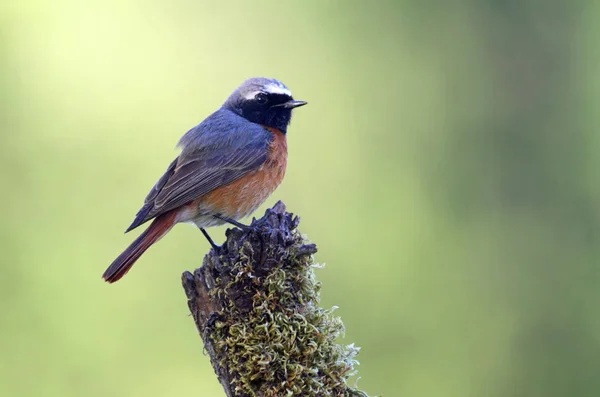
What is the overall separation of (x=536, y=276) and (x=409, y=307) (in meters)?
2.04

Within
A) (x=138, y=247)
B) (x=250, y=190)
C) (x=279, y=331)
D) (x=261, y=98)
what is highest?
(x=261, y=98)

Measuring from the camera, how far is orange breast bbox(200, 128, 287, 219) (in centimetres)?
544

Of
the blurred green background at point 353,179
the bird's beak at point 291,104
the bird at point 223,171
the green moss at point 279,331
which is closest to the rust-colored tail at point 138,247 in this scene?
the bird at point 223,171

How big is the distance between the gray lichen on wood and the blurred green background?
4.81 meters

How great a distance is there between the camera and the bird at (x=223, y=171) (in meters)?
5.23

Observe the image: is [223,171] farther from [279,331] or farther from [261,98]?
[279,331]

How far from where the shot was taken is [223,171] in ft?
18.0

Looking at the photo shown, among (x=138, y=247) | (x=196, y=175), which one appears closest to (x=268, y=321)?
(x=138, y=247)

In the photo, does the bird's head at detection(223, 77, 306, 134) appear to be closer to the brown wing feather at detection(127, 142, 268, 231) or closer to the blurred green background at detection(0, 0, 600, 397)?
the brown wing feather at detection(127, 142, 268, 231)

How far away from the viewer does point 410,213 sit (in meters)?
10.4

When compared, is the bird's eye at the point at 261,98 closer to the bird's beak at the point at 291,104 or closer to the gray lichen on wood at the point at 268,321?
the bird's beak at the point at 291,104

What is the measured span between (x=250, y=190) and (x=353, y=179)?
5.04 metres

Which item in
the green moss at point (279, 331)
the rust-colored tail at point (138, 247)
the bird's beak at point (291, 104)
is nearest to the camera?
the green moss at point (279, 331)

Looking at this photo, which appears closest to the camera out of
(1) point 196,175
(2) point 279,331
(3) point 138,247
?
(2) point 279,331
